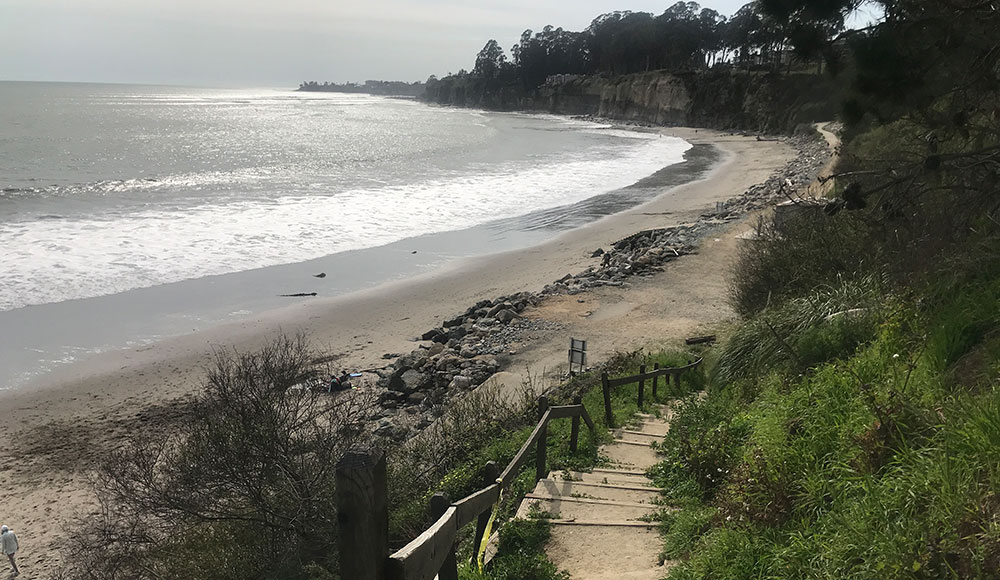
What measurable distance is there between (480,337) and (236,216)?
20.4 metres

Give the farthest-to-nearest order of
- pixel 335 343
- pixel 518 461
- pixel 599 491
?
1. pixel 335 343
2. pixel 599 491
3. pixel 518 461

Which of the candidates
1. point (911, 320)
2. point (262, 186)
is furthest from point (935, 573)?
point (262, 186)

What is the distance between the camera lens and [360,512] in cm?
236

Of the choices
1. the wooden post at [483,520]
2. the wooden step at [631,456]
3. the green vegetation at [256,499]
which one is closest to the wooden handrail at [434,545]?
the wooden post at [483,520]

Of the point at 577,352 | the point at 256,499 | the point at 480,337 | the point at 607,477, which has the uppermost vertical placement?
the point at 607,477

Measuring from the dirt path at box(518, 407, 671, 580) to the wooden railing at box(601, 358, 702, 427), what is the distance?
5.69ft

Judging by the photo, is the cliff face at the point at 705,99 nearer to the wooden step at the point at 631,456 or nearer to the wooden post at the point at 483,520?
the wooden step at the point at 631,456

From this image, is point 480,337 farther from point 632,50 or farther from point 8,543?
point 632,50

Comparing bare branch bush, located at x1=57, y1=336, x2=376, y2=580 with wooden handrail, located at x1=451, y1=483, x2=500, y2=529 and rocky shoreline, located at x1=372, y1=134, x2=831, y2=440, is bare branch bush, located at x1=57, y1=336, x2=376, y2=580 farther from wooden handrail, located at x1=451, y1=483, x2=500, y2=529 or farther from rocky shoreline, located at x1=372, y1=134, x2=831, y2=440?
rocky shoreline, located at x1=372, y1=134, x2=831, y2=440

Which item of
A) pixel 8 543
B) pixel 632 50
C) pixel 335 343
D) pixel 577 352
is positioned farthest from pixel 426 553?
pixel 632 50

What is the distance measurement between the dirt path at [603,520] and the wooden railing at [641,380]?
5.69ft

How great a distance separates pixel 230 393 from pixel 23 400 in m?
8.22

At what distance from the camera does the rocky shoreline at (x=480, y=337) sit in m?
13.5

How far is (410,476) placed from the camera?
8570 mm
